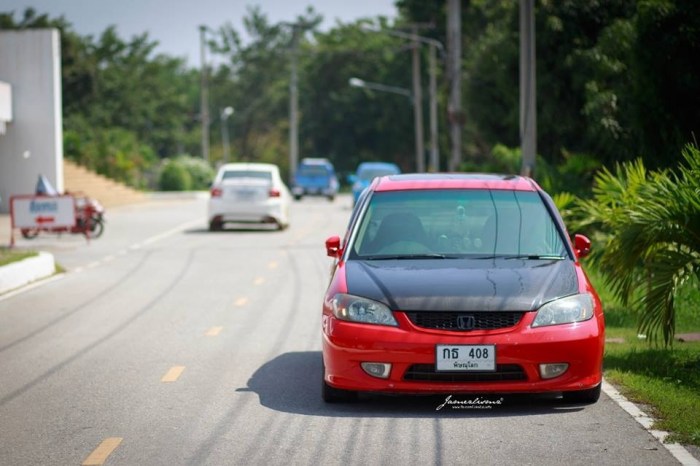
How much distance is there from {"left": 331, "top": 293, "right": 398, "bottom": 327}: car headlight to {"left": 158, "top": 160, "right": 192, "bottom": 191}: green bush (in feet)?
187

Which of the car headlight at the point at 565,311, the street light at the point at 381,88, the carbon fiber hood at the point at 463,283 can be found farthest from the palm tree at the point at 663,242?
the street light at the point at 381,88

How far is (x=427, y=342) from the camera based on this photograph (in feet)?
26.8

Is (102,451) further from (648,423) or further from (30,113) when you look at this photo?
(30,113)

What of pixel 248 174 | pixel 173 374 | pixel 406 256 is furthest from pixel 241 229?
pixel 406 256

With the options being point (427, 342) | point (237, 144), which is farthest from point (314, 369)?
point (237, 144)

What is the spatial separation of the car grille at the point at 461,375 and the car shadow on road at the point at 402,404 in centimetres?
24

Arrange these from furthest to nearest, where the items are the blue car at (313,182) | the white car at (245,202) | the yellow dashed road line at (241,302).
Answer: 1. the blue car at (313,182)
2. the white car at (245,202)
3. the yellow dashed road line at (241,302)

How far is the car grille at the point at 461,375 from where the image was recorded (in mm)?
8188

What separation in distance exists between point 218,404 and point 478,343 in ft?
6.23

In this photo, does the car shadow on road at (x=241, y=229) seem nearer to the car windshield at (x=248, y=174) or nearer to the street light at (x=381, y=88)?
the car windshield at (x=248, y=174)

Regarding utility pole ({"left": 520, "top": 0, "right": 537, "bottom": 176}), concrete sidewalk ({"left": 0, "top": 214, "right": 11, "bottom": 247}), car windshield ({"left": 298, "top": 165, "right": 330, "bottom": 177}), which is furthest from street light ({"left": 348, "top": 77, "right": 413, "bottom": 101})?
utility pole ({"left": 520, "top": 0, "right": 537, "bottom": 176})

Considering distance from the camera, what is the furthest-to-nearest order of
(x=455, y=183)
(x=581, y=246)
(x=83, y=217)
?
(x=83, y=217) < (x=455, y=183) < (x=581, y=246)

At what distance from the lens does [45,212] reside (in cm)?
2577

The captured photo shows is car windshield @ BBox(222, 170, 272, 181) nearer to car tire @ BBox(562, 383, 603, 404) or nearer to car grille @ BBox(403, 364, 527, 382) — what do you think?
car tire @ BBox(562, 383, 603, 404)
